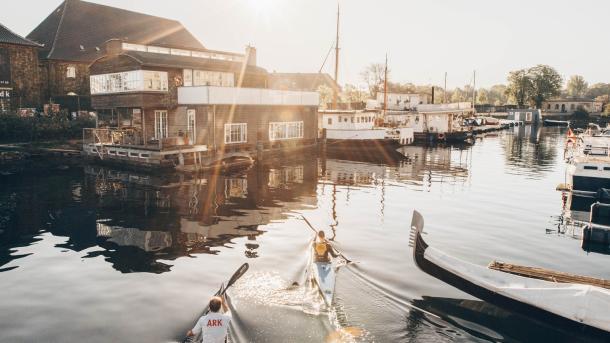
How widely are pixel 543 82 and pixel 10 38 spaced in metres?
136

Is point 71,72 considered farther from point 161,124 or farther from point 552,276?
point 552,276

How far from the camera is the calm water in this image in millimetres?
11883

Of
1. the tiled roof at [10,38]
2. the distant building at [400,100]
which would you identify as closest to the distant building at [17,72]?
the tiled roof at [10,38]

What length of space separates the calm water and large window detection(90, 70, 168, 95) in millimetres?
8452

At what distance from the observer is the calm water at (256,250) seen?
11883 mm

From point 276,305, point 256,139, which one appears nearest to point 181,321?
point 276,305

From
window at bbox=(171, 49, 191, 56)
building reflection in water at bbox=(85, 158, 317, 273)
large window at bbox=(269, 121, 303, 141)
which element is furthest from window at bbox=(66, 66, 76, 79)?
large window at bbox=(269, 121, 303, 141)

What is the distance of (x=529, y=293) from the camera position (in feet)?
39.7

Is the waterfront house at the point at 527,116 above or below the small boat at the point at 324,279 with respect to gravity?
above

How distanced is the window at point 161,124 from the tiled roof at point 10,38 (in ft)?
79.9

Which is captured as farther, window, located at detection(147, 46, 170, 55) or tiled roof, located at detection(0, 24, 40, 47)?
tiled roof, located at detection(0, 24, 40, 47)

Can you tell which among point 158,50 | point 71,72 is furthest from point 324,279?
point 71,72

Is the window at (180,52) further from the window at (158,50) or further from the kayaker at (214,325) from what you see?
the kayaker at (214,325)

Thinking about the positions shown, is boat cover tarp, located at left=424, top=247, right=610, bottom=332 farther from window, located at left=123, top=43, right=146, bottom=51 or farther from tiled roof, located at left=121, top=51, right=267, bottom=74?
window, located at left=123, top=43, right=146, bottom=51
